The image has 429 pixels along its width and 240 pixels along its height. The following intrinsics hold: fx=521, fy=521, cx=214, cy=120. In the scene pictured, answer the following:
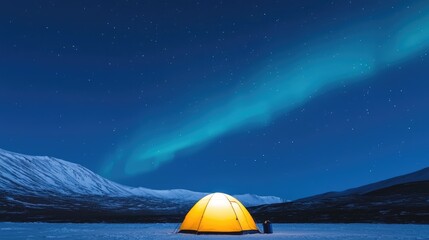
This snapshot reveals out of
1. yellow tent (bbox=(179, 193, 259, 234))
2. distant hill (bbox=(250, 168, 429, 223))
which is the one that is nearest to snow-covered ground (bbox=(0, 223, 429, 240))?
yellow tent (bbox=(179, 193, 259, 234))

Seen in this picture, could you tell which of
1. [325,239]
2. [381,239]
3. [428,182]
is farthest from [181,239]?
[428,182]

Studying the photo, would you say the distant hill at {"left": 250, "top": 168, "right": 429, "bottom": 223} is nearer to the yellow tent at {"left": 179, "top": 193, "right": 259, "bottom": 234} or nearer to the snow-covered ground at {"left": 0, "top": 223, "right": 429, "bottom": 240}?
the snow-covered ground at {"left": 0, "top": 223, "right": 429, "bottom": 240}

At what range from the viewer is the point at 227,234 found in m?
30.6

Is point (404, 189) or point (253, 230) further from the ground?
point (404, 189)

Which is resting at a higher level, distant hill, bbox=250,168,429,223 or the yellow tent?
distant hill, bbox=250,168,429,223

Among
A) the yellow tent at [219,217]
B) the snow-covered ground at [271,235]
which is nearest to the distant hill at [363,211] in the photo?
the snow-covered ground at [271,235]

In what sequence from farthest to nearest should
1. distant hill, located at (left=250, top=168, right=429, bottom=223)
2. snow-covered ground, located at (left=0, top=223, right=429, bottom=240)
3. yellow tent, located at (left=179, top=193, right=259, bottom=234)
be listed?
distant hill, located at (left=250, top=168, right=429, bottom=223) < yellow tent, located at (left=179, top=193, right=259, bottom=234) < snow-covered ground, located at (left=0, top=223, right=429, bottom=240)

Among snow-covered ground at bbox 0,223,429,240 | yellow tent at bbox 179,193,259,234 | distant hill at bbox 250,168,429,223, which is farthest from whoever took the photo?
distant hill at bbox 250,168,429,223

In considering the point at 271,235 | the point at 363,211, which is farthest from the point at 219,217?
the point at 363,211

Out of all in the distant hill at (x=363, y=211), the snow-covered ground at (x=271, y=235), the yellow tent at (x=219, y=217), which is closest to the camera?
the snow-covered ground at (x=271, y=235)

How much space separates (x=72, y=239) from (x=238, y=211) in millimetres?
9574

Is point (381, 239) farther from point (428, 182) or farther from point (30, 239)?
point (428, 182)

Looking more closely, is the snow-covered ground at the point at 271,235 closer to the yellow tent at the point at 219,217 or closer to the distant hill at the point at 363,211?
the yellow tent at the point at 219,217

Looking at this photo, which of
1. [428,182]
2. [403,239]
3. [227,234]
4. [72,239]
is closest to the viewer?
[403,239]
